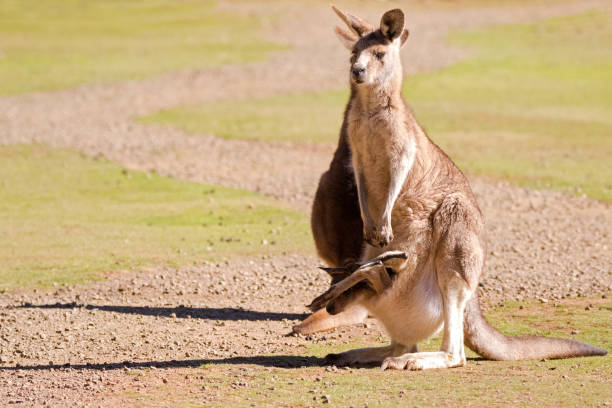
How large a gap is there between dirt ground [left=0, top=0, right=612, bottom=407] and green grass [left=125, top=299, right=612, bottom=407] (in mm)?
286

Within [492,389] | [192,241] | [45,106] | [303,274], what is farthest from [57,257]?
[45,106]

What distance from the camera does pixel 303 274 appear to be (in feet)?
27.6

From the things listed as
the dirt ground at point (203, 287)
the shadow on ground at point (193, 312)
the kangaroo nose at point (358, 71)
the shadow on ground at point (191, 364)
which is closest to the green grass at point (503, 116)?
the dirt ground at point (203, 287)

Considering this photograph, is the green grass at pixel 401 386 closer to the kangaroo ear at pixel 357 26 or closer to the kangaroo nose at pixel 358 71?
the kangaroo nose at pixel 358 71

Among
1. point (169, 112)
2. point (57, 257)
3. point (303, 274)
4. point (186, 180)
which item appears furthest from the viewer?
point (169, 112)

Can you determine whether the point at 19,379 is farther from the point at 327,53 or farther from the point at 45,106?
the point at 327,53

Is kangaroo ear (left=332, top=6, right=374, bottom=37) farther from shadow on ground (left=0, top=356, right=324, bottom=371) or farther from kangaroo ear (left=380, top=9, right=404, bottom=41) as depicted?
shadow on ground (left=0, top=356, right=324, bottom=371)

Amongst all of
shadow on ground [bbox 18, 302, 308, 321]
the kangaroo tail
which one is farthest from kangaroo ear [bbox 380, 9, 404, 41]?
shadow on ground [bbox 18, 302, 308, 321]

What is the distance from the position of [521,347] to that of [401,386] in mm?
943

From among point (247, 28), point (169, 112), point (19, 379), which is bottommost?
point (19, 379)

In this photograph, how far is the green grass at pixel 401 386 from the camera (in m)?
4.80

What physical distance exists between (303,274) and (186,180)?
4.85m

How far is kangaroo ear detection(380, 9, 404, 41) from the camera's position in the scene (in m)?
5.46

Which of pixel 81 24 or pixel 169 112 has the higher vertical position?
pixel 81 24
